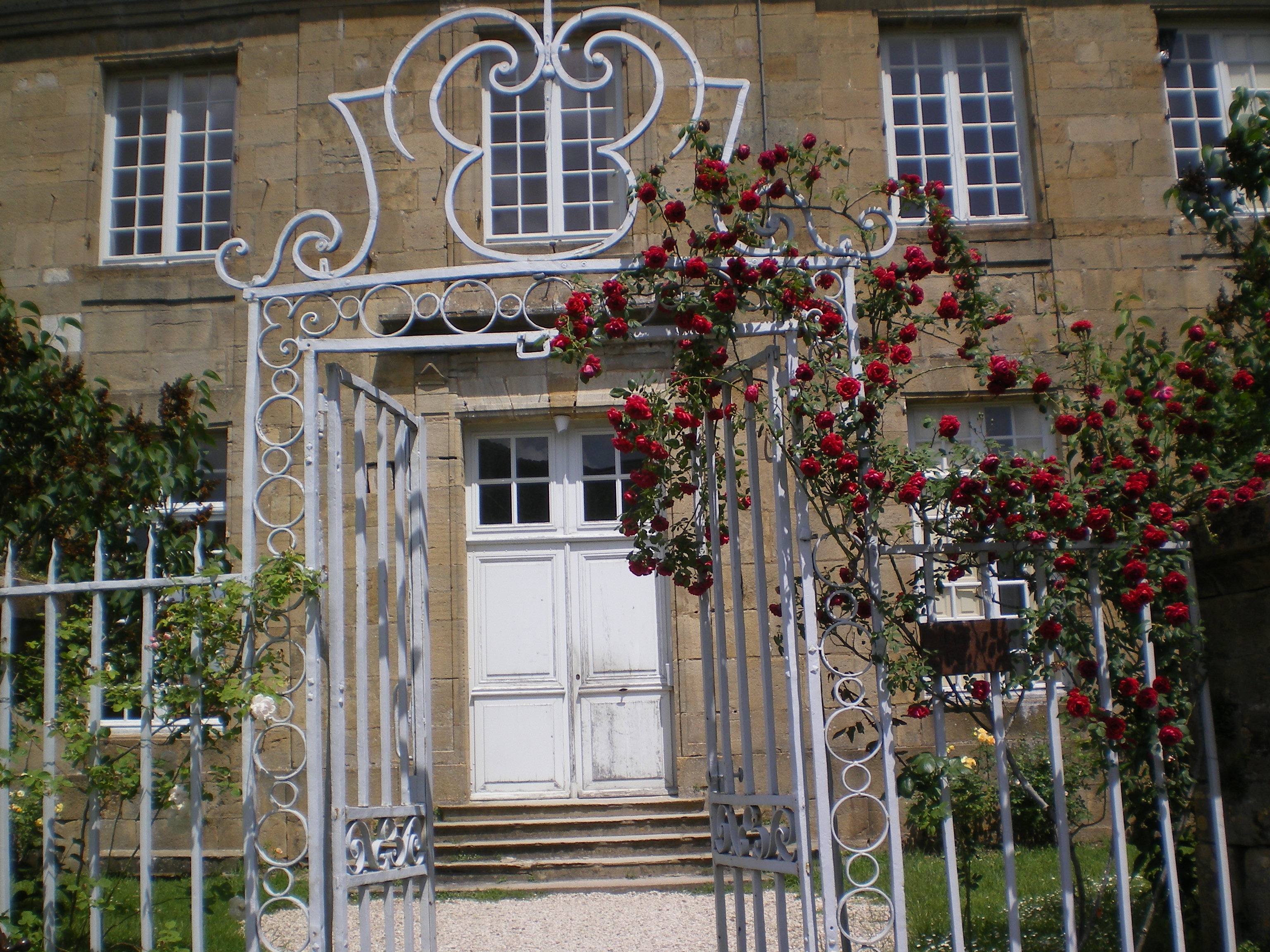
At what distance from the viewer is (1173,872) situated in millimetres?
3203

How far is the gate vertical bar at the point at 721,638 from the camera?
12.0 feet

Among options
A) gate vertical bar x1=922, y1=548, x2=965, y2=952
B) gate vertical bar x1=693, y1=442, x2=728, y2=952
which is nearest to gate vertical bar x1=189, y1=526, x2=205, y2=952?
gate vertical bar x1=693, y1=442, x2=728, y2=952

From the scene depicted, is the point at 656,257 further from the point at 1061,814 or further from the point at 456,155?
the point at 456,155

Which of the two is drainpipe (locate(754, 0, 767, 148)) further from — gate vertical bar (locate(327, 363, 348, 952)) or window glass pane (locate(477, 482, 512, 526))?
gate vertical bar (locate(327, 363, 348, 952))

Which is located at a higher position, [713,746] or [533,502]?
[533,502]

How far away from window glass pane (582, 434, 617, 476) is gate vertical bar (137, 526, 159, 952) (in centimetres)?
392

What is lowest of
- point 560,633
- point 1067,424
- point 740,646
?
point 740,646

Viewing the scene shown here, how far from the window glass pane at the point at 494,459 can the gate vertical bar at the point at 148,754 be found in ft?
12.4

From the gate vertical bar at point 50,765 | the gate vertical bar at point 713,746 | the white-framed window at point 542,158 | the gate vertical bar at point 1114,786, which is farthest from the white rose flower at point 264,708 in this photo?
the white-framed window at point 542,158

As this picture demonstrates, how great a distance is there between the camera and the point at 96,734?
352 cm

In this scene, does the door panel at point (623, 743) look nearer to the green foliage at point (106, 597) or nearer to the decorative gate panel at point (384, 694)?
the green foliage at point (106, 597)

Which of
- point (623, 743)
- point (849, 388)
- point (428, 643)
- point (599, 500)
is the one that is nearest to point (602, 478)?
point (599, 500)

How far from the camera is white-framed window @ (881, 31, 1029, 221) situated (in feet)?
25.1

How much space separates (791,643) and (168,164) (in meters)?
6.40
